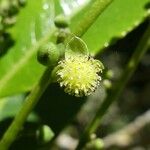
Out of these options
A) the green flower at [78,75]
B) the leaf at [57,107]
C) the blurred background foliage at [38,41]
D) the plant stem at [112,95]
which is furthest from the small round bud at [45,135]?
the leaf at [57,107]

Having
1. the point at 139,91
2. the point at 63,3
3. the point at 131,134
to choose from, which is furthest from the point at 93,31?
the point at 139,91

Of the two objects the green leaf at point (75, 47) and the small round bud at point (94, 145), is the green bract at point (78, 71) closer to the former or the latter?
the green leaf at point (75, 47)

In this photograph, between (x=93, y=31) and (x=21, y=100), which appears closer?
(x=93, y=31)

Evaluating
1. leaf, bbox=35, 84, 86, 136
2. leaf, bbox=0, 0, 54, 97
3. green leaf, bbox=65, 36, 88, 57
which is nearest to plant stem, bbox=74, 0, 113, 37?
green leaf, bbox=65, 36, 88, 57

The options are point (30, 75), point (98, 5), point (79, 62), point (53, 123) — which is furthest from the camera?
point (53, 123)

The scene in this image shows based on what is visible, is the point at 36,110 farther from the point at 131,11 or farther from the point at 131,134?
the point at 131,134
